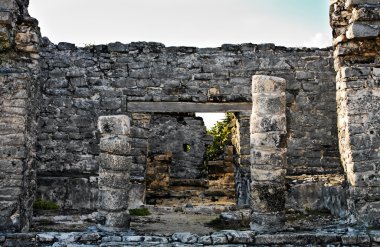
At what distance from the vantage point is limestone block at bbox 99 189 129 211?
5.62 m

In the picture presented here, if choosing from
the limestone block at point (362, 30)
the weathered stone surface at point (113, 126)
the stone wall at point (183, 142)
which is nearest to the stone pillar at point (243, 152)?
the limestone block at point (362, 30)

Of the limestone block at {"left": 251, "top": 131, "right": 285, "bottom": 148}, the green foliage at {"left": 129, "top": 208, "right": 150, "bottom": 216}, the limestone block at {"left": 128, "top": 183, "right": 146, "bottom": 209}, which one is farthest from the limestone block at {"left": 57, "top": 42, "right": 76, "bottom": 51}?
the limestone block at {"left": 251, "top": 131, "right": 285, "bottom": 148}

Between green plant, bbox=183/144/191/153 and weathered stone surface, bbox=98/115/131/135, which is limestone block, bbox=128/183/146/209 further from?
green plant, bbox=183/144/191/153

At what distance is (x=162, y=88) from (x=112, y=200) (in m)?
3.86

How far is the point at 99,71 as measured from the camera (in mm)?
9125

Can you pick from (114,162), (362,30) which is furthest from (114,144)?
(362,30)

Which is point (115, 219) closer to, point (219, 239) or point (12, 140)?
point (219, 239)

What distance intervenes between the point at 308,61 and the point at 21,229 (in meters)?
→ 6.27

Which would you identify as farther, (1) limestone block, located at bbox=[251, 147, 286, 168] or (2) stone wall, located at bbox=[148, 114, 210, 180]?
(2) stone wall, located at bbox=[148, 114, 210, 180]

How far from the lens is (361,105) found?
567cm

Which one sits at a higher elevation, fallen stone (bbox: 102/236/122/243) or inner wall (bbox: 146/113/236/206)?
inner wall (bbox: 146/113/236/206)

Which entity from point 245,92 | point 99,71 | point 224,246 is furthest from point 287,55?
point 224,246

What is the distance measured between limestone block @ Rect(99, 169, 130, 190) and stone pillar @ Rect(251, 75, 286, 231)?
61.0 inches

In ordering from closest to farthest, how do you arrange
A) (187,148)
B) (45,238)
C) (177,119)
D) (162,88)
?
(45,238) → (162,88) → (177,119) → (187,148)
